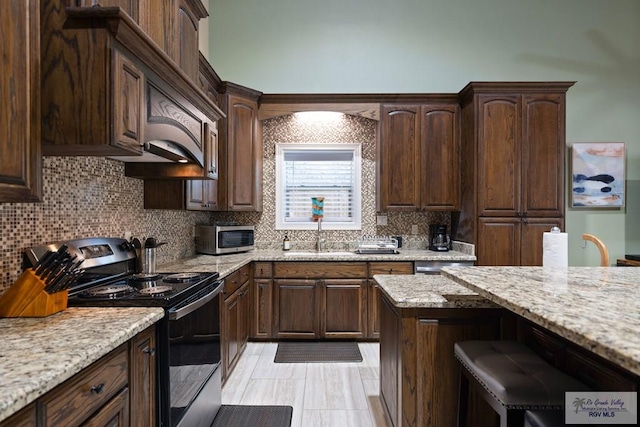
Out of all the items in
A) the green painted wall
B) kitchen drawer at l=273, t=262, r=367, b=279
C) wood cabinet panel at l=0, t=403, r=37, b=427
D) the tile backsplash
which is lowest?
kitchen drawer at l=273, t=262, r=367, b=279

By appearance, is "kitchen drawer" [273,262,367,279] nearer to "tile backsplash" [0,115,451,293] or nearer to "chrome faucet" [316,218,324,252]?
"chrome faucet" [316,218,324,252]

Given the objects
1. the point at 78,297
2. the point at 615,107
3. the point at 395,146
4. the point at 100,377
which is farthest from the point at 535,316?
the point at 615,107

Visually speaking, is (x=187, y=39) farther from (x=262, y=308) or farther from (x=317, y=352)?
(x=317, y=352)

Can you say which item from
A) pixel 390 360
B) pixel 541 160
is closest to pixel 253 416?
pixel 390 360

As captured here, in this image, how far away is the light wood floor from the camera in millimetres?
2391

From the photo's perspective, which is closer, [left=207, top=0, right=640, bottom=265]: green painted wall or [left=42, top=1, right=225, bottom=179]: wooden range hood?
[left=42, top=1, right=225, bottom=179]: wooden range hood

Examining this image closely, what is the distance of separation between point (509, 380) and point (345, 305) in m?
2.43

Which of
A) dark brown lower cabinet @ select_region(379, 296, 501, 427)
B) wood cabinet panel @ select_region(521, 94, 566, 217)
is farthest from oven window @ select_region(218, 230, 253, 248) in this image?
wood cabinet panel @ select_region(521, 94, 566, 217)

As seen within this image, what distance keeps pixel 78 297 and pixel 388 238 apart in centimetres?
317

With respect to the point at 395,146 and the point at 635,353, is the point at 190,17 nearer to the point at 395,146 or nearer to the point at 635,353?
the point at 395,146

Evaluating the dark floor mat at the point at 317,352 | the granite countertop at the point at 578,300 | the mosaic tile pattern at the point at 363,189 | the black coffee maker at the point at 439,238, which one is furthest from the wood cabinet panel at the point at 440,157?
the granite countertop at the point at 578,300

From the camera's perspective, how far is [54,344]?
1.12m

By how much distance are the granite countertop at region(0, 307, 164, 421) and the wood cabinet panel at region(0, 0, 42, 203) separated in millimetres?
454

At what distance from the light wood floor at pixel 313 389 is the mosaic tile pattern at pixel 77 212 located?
121 centimetres
